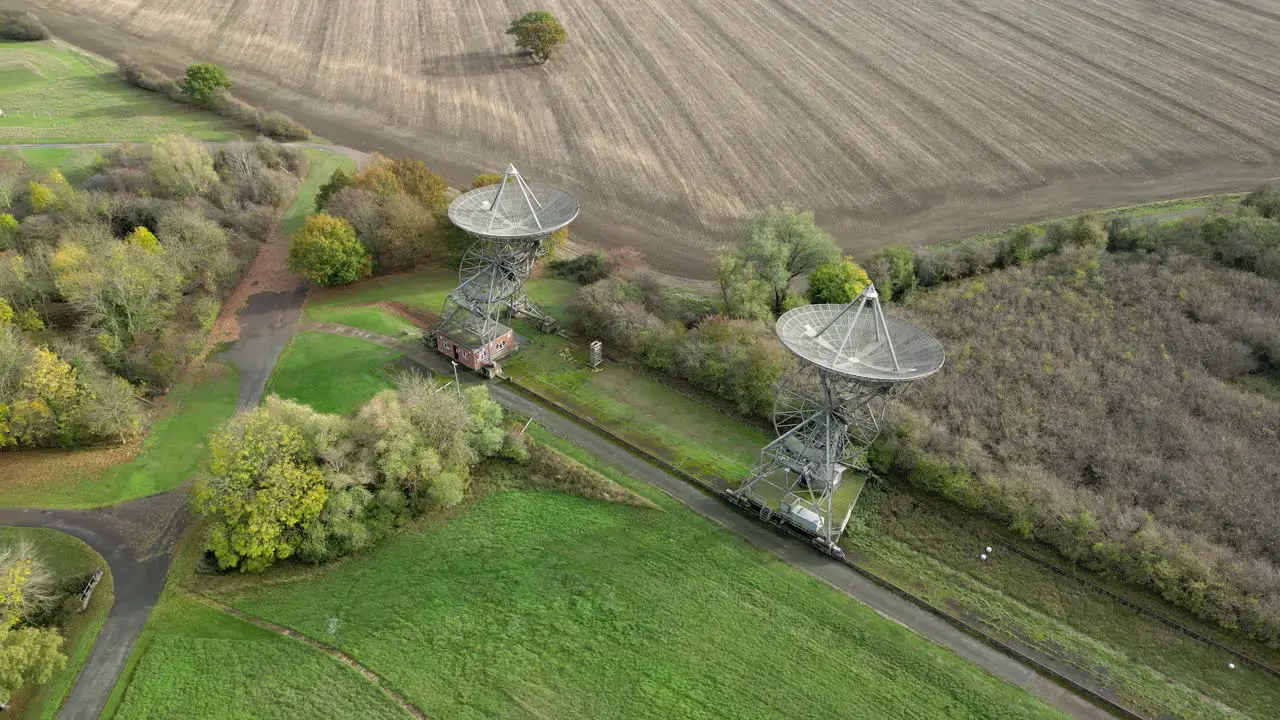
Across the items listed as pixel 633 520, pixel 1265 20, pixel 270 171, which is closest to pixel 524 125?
pixel 270 171

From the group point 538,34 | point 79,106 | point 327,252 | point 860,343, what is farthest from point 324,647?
point 79,106

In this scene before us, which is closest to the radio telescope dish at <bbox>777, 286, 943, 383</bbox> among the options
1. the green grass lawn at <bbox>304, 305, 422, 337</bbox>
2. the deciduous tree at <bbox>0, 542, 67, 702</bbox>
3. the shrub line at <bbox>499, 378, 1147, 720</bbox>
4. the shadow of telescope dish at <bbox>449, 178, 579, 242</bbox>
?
the shrub line at <bbox>499, 378, 1147, 720</bbox>

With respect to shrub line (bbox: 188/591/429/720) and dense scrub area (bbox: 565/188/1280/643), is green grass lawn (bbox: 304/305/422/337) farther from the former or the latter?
shrub line (bbox: 188/591/429/720)

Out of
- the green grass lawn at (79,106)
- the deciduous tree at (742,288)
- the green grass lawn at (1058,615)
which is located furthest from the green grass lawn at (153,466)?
the green grass lawn at (79,106)

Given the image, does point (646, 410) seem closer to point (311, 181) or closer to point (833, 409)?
point (833, 409)

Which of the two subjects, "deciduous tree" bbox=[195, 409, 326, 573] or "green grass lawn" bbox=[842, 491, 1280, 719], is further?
"deciduous tree" bbox=[195, 409, 326, 573]

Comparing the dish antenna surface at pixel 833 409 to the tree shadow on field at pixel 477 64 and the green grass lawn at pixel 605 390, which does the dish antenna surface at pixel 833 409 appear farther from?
the tree shadow on field at pixel 477 64
